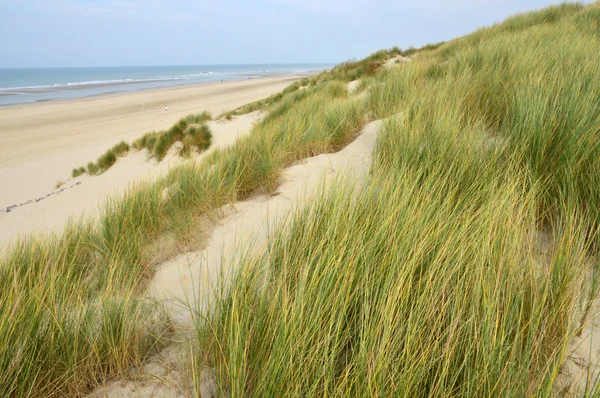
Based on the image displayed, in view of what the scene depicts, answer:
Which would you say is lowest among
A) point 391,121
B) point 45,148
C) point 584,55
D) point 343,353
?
point 45,148

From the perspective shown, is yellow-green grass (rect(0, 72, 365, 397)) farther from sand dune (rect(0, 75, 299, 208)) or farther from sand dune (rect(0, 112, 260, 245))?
sand dune (rect(0, 75, 299, 208))

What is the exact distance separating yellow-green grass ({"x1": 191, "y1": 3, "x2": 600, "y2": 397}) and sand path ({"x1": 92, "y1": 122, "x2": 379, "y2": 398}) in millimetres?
168

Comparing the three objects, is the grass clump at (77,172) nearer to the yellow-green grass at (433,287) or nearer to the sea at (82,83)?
the yellow-green grass at (433,287)

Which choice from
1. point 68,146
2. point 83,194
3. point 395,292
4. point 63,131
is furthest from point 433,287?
point 63,131


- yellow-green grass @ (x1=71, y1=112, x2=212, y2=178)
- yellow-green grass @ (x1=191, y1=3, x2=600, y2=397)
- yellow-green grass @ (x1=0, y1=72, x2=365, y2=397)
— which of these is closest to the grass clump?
yellow-green grass @ (x1=71, y1=112, x2=212, y2=178)

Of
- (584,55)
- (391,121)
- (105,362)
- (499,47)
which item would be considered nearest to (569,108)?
(391,121)

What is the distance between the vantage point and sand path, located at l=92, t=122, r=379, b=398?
1.18 metres

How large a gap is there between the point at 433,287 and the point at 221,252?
4.13 feet

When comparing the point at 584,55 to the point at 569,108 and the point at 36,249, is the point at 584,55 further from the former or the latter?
the point at 36,249

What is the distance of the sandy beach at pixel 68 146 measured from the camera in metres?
5.48

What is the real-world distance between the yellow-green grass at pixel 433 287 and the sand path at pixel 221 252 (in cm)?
17

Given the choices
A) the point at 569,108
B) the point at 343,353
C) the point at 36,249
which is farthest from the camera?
the point at 36,249

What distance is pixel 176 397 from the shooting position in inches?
43.3

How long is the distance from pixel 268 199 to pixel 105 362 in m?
1.74
